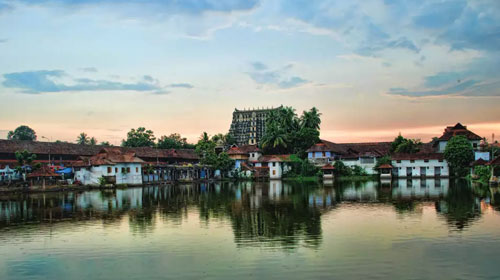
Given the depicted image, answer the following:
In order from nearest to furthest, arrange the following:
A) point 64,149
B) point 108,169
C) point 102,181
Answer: point 102,181, point 108,169, point 64,149

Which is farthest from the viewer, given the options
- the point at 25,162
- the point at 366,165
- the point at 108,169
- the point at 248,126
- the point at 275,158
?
the point at 248,126

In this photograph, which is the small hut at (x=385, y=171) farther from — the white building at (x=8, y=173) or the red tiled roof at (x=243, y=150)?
the white building at (x=8, y=173)

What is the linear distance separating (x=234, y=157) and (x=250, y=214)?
48923 mm

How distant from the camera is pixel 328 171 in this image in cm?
6269

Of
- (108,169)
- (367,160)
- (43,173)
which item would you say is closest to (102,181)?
(108,169)

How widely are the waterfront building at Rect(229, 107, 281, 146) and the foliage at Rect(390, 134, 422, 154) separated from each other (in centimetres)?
4926

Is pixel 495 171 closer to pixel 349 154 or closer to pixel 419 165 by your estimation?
pixel 419 165

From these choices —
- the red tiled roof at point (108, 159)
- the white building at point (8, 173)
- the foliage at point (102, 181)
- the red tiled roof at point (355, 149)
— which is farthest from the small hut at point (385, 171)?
the white building at point (8, 173)

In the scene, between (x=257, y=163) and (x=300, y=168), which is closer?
(x=300, y=168)

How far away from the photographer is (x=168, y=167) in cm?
6019

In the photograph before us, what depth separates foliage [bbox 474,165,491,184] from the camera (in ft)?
141

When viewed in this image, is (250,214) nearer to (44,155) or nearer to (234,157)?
(44,155)

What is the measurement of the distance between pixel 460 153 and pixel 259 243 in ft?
157

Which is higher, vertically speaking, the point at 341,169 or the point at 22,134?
the point at 22,134
